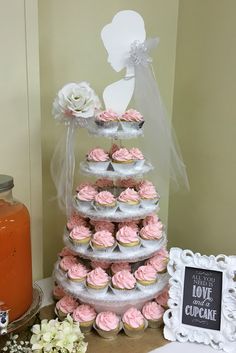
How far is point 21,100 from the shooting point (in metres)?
1.21

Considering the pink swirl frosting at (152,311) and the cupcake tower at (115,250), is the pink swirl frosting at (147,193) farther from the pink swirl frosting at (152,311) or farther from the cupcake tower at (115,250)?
the pink swirl frosting at (152,311)

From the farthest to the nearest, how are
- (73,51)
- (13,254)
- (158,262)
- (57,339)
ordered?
(73,51) < (158,262) < (13,254) < (57,339)

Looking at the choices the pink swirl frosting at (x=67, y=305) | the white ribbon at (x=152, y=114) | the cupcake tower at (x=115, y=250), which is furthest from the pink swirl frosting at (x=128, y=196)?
the pink swirl frosting at (x=67, y=305)

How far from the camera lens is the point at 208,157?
1.53 metres

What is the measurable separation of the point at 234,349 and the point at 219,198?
0.59 m

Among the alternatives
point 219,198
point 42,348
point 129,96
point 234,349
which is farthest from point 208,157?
point 42,348

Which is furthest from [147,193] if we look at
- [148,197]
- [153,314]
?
[153,314]

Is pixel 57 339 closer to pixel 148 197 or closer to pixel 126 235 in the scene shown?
pixel 126 235

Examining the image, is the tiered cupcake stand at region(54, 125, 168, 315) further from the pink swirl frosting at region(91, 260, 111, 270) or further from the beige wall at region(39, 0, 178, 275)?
the beige wall at region(39, 0, 178, 275)

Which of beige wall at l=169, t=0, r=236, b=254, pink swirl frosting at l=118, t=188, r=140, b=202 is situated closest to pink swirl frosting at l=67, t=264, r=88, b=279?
pink swirl frosting at l=118, t=188, r=140, b=202

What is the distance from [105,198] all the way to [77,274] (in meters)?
0.22

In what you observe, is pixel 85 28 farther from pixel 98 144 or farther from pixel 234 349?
pixel 234 349

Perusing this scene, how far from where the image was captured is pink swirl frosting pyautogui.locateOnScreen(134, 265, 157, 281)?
109cm

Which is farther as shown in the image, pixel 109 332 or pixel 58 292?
pixel 58 292
